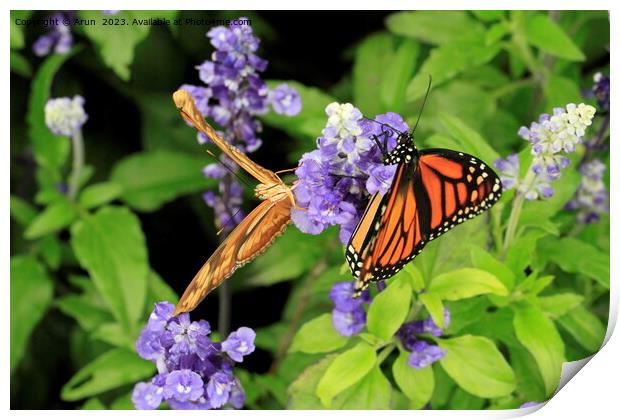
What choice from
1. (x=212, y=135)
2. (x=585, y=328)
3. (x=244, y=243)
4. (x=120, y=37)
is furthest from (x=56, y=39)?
(x=585, y=328)

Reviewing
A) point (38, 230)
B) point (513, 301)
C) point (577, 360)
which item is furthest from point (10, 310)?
point (577, 360)

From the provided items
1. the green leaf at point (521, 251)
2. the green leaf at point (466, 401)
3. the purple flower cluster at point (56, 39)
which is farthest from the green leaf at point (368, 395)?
the purple flower cluster at point (56, 39)

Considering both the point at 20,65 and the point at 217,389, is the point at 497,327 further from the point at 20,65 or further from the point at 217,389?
the point at 20,65

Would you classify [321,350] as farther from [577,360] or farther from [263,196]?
[577,360]

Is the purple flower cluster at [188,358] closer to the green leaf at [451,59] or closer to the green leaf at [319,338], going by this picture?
the green leaf at [319,338]

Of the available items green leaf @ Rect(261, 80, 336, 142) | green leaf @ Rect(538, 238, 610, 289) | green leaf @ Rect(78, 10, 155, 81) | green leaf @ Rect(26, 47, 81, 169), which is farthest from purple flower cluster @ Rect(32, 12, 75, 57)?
green leaf @ Rect(538, 238, 610, 289)

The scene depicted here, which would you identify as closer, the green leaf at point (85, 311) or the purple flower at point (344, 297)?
the purple flower at point (344, 297)

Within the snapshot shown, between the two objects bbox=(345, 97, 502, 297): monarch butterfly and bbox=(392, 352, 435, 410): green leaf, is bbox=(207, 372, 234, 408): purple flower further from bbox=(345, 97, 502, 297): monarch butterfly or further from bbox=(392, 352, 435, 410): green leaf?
bbox=(392, 352, 435, 410): green leaf
